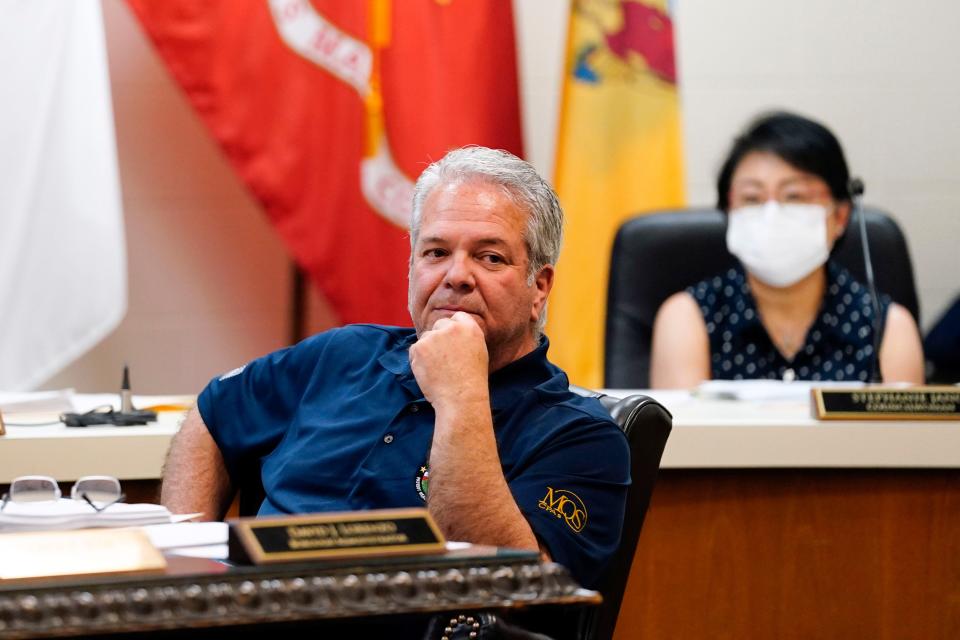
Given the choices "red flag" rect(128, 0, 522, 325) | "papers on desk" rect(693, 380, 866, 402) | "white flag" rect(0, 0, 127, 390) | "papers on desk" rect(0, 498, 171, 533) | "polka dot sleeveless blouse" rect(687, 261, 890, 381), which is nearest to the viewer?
"papers on desk" rect(0, 498, 171, 533)

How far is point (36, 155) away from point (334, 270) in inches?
31.7

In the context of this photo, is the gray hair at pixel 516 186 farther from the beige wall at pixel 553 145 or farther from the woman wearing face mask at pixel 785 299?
the beige wall at pixel 553 145

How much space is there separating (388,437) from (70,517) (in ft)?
1.53

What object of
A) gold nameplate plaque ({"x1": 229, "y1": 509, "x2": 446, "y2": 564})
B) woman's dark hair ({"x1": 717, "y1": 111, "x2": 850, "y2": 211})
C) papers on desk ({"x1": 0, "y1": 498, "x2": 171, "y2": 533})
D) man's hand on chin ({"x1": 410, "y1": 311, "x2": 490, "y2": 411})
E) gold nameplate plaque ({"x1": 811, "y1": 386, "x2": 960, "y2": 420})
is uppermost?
woman's dark hair ({"x1": 717, "y1": 111, "x2": 850, "y2": 211})

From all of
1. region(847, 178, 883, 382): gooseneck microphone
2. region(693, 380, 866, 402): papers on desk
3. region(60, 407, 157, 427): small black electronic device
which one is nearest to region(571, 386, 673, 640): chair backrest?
region(60, 407, 157, 427): small black electronic device

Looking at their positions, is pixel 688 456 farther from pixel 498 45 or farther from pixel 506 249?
pixel 498 45

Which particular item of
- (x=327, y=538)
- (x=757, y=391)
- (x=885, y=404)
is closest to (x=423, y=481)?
(x=327, y=538)

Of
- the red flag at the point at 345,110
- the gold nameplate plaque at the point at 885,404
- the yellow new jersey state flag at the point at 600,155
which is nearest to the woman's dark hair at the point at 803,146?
the yellow new jersey state flag at the point at 600,155

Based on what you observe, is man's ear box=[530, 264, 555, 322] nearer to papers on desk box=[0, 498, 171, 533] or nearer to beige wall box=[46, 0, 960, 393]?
papers on desk box=[0, 498, 171, 533]

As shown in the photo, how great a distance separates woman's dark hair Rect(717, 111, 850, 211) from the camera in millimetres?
3070

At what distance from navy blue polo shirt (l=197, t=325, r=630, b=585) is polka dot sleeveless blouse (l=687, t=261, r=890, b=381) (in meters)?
1.42

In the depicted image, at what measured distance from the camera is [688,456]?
81.7 inches

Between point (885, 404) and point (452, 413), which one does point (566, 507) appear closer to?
point (452, 413)

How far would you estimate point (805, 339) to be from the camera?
3014 millimetres
